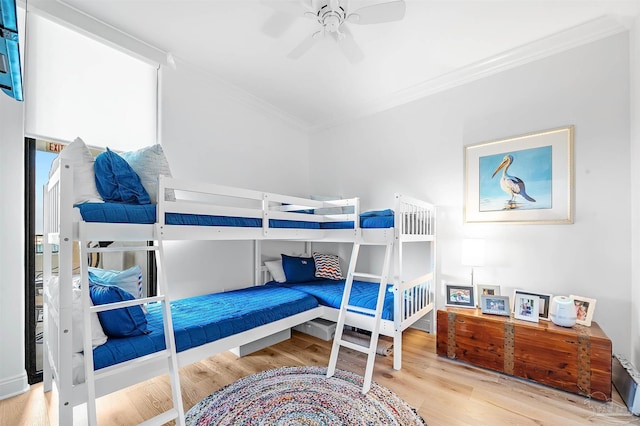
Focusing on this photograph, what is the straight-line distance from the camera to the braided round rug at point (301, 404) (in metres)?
1.79

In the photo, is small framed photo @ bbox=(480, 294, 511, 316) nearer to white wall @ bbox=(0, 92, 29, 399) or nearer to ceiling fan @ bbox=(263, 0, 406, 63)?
ceiling fan @ bbox=(263, 0, 406, 63)

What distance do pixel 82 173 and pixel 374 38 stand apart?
2491 mm

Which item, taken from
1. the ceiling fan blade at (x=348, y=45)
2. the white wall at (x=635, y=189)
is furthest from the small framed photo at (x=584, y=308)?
the ceiling fan blade at (x=348, y=45)

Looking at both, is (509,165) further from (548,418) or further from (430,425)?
(430,425)

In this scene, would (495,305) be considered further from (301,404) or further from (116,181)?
(116,181)

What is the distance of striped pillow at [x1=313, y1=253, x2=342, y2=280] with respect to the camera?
145 inches

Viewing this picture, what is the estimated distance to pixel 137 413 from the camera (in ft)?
6.04

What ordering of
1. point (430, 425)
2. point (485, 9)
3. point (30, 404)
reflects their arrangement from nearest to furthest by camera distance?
point (430, 425), point (30, 404), point (485, 9)

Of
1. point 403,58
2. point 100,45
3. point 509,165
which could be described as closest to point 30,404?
point 100,45

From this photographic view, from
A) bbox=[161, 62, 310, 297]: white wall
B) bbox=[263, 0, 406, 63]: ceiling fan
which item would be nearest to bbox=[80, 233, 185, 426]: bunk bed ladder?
bbox=[161, 62, 310, 297]: white wall

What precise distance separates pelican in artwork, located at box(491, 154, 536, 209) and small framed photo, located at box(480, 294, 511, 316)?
915 millimetres

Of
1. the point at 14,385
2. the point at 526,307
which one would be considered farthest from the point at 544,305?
the point at 14,385

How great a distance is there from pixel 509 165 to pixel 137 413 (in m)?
3.71

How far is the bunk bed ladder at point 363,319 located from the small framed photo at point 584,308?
1.59m
